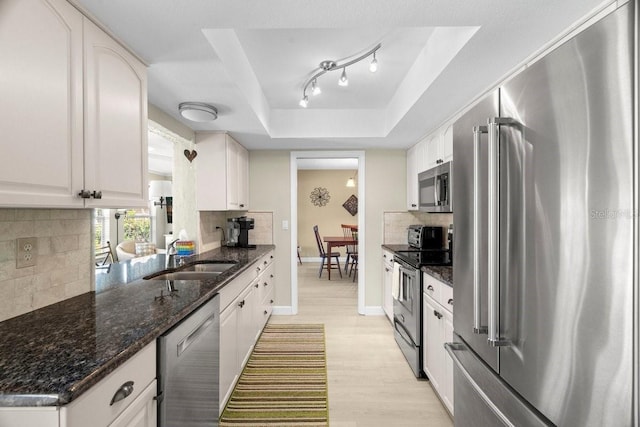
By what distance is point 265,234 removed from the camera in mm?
4020

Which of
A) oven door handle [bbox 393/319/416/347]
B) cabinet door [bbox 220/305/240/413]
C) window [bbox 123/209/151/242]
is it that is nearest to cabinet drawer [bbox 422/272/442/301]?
oven door handle [bbox 393/319/416/347]

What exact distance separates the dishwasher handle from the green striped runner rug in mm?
792

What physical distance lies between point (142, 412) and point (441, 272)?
1776mm

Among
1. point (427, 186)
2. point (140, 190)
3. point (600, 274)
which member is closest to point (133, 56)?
point (140, 190)

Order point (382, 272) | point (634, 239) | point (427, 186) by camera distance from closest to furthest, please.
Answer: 1. point (634, 239)
2. point (427, 186)
3. point (382, 272)

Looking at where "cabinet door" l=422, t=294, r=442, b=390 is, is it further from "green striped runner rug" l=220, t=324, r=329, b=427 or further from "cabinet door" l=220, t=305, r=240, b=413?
"cabinet door" l=220, t=305, r=240, b=413

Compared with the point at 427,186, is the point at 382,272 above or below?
below

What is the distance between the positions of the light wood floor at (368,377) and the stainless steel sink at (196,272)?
1.24m

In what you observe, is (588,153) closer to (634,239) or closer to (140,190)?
(634,239)

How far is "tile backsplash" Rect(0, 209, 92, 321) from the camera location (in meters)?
1.21

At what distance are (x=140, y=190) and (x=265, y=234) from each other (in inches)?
96.9

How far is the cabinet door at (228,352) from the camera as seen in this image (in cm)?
191

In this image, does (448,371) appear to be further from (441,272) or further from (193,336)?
(193,336)

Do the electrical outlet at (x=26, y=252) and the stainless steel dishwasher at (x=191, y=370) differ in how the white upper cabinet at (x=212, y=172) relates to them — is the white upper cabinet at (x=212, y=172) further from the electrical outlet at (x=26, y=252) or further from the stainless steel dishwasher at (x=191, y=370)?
the electrical outlet at (x=26, y=252)
